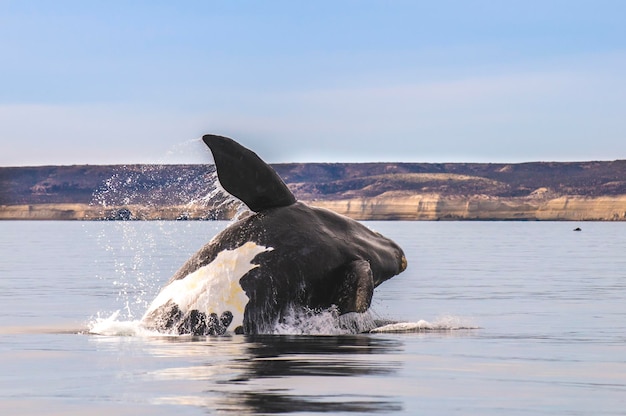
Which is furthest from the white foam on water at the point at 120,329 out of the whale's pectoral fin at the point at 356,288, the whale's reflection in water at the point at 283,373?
the whale's pectoral fin at the point at 356,288

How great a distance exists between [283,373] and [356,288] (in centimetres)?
308

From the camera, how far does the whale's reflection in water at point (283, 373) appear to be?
10.3 m

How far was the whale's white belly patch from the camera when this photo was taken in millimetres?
15422

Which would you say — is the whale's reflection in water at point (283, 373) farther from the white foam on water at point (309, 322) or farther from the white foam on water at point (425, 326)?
the white foam on water at point (425, 326)

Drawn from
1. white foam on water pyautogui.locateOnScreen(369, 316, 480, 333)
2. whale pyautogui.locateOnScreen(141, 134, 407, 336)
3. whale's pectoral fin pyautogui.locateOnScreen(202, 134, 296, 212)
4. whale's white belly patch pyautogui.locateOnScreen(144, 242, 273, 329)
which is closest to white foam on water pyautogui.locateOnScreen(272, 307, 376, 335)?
whale pyautogui.locateOnScreen(141, 134, 407, 336)

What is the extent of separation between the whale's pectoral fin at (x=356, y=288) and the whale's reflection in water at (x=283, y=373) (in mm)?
452

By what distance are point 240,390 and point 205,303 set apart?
475 centimetres

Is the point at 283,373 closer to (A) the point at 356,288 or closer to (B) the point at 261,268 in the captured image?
(A) the point at 356,288

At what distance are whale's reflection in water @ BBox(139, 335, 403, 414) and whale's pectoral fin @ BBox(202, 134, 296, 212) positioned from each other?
1943 millimetres

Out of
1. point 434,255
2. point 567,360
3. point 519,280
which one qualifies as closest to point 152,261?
point 434,255

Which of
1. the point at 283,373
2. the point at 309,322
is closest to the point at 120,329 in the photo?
the point at 309,322

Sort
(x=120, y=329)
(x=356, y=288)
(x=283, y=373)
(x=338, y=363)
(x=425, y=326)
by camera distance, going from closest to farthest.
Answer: (x=283, y=373)
(x=338, y=363)
(x=356, y=288)
(x=120, y=329)
(x=425, y=326)

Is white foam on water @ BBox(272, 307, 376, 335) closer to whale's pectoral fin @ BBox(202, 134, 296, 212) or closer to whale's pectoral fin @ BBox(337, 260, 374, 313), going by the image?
whale's pectoral fin @ BBox(337, 260, 374, 313)

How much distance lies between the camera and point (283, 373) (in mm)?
12234
